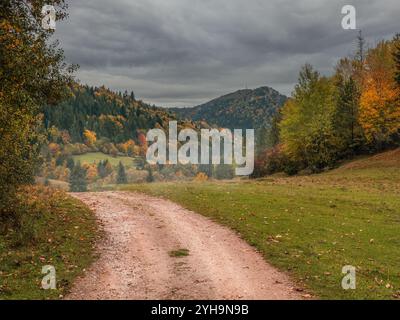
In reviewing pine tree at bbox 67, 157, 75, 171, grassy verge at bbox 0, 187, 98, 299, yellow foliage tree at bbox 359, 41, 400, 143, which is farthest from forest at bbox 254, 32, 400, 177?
pine tree at bbox 67, 157, 75, 171

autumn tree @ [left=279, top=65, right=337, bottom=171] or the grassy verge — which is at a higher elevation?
autumn tree @ [left=279, top=65, right=337, bottom=171]

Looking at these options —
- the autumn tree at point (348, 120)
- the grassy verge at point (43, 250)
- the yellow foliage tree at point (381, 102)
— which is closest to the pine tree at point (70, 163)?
the autumn tree at point (348, 120)

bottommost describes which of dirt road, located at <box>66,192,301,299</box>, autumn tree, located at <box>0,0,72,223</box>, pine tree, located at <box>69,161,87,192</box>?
pine tree, located at <box>69,161,87,192</box>

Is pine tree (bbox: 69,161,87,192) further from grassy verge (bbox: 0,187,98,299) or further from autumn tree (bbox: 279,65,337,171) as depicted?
grassy verge (bbox: 0,187,98,299)

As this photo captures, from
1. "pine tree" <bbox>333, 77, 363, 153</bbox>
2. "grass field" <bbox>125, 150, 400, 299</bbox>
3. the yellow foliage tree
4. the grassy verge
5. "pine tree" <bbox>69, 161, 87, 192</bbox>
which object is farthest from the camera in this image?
"pine tree" <bbox>69, 161, 87, 192</bbox>

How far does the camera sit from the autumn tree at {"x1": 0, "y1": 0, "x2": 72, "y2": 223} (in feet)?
54.1

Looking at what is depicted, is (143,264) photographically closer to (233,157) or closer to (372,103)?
(372,103)

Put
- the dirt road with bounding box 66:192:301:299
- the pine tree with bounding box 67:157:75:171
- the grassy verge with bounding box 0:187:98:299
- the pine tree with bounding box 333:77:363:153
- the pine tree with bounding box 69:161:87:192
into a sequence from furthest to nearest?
the pine tree with bounding box 67:157:75:171, the pine tree with bounding box 69:161:87:192, the pine tree with bounding box 333:77:363:153, the grassy verge with bounding box 0:187:98:299, the dirt road with bounding box 66:192:301:299

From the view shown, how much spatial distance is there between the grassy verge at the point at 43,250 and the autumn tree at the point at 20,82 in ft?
5.57

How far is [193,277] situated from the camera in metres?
14.4

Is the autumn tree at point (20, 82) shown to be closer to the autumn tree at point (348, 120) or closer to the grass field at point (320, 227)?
the grass field at point (320, 227)

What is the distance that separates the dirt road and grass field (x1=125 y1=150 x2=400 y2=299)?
3.66 ft
